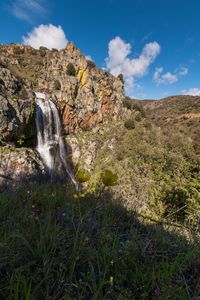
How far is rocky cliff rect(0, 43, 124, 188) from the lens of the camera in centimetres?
1738

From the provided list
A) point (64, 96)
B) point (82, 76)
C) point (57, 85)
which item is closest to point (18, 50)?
point (82, 76)

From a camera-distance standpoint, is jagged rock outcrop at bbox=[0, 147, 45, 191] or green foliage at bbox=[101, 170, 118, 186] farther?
jagged rock outcrop at bbox=[0, 147, 45, 191]

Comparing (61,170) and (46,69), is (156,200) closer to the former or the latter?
(61,170)

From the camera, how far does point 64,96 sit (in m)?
22.9

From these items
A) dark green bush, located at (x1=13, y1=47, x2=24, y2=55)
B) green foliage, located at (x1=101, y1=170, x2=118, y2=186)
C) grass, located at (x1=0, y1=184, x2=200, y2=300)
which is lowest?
grass, located at (x1=0, y1=184, x2=200, y2=300)

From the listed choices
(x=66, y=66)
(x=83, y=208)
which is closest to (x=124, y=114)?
(x=66, y=66)

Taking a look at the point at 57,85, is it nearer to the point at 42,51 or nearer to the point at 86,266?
the point at 86,266

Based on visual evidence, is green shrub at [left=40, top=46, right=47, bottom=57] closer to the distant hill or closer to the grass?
the distant hill

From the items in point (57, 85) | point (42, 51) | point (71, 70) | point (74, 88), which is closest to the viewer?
point (57, 85)

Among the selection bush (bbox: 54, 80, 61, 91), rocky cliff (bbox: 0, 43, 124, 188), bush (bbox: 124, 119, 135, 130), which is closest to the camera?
rocky cliff (bbox: 0, 43, 124, 188)

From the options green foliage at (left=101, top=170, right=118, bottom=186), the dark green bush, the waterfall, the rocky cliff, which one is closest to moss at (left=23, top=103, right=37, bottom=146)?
the rocky cliff

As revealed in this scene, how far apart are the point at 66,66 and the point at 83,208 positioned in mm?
26533

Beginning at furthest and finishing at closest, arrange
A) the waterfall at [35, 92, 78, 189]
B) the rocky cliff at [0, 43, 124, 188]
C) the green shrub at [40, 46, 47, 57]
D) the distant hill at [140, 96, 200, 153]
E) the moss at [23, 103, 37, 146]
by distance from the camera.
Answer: the distant hill at [140, 96, 200, 153] → the green shrub at [40, 46, 47, 57] → the waterfall at [35, 92, 78, 189] → the moss at [23, 103, 37, 146] → the rocky cliff at [0, 43, 124, 188]

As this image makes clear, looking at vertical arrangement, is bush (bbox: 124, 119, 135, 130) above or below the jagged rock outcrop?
above
